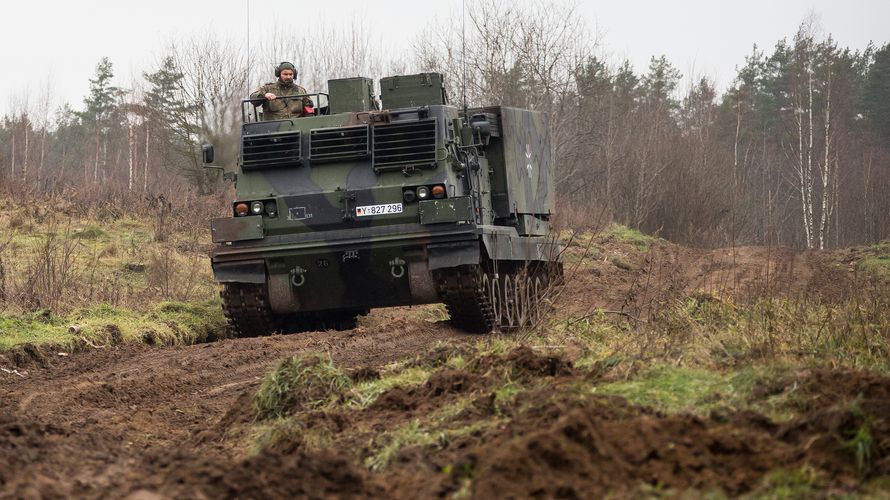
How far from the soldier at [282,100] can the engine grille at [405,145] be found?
4.39 ft

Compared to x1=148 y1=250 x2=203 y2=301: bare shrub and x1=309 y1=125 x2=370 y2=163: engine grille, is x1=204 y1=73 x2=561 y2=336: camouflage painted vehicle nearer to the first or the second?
x1=309 y1=125 x2=370 y2=163: engine grille

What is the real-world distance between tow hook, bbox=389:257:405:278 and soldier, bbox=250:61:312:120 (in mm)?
2298

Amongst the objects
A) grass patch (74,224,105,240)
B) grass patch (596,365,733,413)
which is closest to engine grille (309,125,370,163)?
grass patch (596,365,733,413)

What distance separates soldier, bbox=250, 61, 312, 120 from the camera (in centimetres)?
1357

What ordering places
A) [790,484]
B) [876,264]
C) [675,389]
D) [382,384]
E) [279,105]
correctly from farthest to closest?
1. [876,264]
2. [279,105]
3. [382,384]
4. [675,389]
5. [790,484]

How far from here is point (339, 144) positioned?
12.7 m

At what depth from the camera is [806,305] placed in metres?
9.99

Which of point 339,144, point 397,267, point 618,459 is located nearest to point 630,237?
point 339,144

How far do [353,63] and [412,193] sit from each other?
A: 2332 cm

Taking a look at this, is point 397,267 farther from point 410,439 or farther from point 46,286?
point 410,439

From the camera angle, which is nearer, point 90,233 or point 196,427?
point 196,427

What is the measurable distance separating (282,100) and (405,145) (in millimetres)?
1837

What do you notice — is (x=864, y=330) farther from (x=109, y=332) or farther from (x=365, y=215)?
(x=109, y=332)

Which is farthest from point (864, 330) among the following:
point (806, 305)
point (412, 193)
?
point (412, 193)
